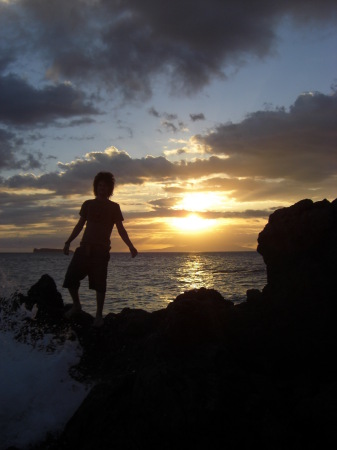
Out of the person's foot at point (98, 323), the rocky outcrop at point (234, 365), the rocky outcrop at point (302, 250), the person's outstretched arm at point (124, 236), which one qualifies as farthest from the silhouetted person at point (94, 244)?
the rocky outcrop at point (302, 250)

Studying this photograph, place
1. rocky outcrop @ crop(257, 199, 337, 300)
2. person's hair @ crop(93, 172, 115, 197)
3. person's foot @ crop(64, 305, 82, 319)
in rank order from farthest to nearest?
person's hair @ crop(93, 172, 115, 197), person's foot @ crop(64, 305, 82, 319), rocky outcrop @ crop(257, 199, 337, 300)

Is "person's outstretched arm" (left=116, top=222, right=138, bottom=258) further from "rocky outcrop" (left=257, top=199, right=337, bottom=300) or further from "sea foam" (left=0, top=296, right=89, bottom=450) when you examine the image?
"rocky outcrop" (left=257, top=199, right=337, bottom=300)

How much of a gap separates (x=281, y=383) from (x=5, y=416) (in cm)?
364

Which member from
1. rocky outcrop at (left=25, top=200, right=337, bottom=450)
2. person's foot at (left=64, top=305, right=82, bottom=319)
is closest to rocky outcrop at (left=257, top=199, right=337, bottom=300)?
rocky outcrop at (left=25, top=200, right=337, bottom=450)

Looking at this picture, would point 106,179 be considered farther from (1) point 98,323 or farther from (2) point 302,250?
(2) point 302,250

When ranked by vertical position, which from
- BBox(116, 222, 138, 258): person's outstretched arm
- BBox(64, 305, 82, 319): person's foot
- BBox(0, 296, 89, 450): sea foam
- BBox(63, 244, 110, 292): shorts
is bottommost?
BBox(0, 296, 89, 450): sea foam

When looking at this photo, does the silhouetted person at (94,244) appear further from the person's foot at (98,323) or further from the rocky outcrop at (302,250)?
the rocky outcrop at (302,250)

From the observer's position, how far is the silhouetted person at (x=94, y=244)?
8000 millimetres

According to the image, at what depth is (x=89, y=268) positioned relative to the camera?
26.3ft

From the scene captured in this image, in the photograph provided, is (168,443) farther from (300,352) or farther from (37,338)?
(37,338)

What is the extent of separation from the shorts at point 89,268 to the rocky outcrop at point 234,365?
33.4 inches

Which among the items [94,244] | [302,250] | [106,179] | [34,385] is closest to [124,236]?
[94,244]

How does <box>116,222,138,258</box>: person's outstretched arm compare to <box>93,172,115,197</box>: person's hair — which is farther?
<box>116,222,138,258</box>: person's outstretched arm

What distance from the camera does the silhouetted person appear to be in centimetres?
800
